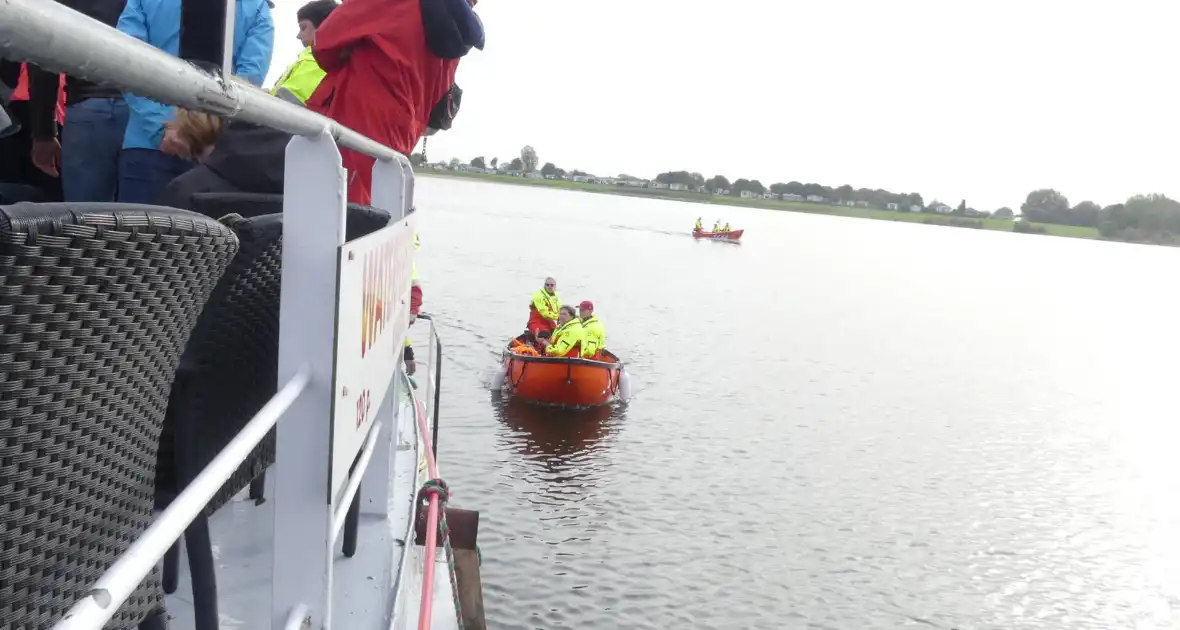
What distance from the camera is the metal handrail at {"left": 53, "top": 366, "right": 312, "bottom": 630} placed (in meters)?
0.98

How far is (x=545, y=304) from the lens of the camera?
75.3 ft

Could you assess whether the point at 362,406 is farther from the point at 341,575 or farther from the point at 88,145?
the point at 88,145

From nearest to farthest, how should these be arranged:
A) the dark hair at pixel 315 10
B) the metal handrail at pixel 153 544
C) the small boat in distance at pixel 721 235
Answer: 1. the metal handrail at pixel 153 544
2. the dark hair at pixel 315 10
3. the small boat in distance at pixel 721 235

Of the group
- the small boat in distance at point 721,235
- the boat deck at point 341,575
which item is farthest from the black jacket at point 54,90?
the small boat in distance at point 721,235

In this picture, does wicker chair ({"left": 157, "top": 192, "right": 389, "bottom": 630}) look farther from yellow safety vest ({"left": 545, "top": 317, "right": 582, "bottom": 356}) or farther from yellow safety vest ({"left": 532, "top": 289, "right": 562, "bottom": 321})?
yellow safety vest ({"left": 532, "top": 289, "right": 562, "bottom": 321})

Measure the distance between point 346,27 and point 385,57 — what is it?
16 centimetres

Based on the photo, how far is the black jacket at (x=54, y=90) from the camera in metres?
3.37

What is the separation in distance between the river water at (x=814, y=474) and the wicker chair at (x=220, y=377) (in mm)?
9851

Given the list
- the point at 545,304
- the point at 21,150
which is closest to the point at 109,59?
the point at 21,150

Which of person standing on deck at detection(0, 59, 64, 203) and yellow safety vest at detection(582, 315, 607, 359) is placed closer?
person standing on deck at detection(0, 59, 64, 203)

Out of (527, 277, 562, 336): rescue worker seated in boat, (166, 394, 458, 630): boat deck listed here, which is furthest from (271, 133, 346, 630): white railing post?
(527, 277, 562, 336): rescue worker seated in boat

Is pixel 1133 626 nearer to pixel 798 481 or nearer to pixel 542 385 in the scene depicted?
pixel 798 481

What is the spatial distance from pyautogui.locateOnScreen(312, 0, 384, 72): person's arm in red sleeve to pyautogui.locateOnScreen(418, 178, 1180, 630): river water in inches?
366

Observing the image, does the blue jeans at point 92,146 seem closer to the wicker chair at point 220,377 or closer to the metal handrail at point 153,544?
the wicker chair at point 220,377
